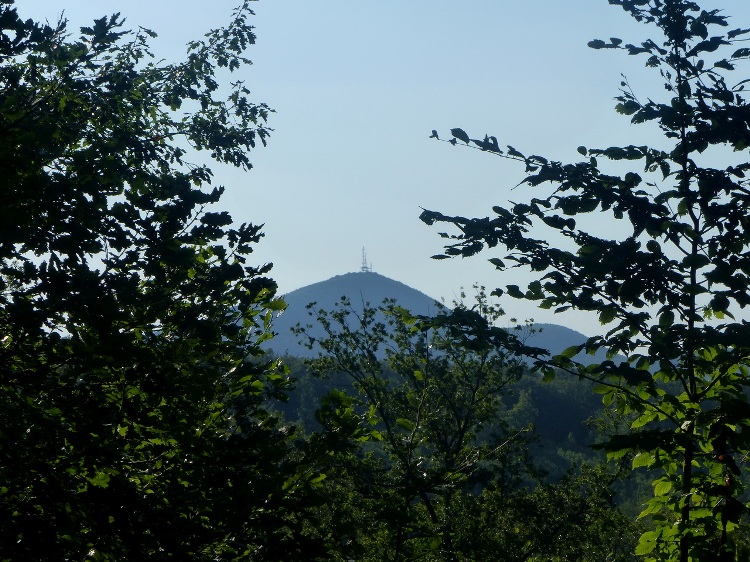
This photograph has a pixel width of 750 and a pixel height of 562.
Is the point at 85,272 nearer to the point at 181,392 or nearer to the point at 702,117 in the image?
the point at 181,392

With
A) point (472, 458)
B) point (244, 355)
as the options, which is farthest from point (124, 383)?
point (472, 458)

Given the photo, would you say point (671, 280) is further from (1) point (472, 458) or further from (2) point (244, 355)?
(1) point (472, 458)

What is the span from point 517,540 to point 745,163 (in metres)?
17.5

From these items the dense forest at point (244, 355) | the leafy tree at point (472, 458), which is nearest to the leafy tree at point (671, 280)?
the dense forest at point (244, 355)

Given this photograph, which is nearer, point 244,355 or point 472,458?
point 244,355

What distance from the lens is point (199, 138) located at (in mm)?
14914

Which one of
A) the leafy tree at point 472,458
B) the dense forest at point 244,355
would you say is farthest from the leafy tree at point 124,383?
the leafy tree at point 472,458

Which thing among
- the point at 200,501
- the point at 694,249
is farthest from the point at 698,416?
the point at 200,501

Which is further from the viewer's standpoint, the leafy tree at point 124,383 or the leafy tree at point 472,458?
the leafy tree at point 472,458

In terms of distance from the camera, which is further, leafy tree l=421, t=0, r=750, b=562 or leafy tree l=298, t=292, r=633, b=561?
leafy tree l=298, t=292, r=633, b=561

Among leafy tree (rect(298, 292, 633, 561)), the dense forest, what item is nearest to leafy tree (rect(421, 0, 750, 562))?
the dense forest

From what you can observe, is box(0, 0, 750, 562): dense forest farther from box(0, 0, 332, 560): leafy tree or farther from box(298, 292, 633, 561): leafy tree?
box(298, 292, 633, 561): leafy tree

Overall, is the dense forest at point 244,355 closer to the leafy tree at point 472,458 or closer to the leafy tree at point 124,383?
the leafy tree at point 124,383

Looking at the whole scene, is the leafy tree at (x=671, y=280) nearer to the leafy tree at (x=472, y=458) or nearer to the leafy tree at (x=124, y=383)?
the leafy tree at (x=124, y=383)
